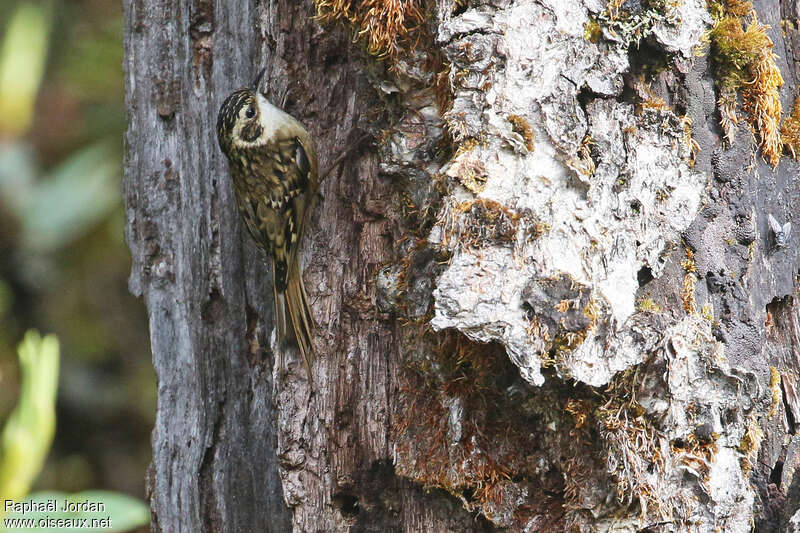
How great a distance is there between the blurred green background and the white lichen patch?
2076 millimetres

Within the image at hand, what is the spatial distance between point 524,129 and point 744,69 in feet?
2.07

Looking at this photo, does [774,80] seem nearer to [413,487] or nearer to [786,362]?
[786,362]

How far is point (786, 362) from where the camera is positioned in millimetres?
1905

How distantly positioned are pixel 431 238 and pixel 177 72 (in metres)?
1.29

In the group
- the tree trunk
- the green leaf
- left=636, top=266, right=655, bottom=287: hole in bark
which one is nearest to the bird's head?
the tree trunk

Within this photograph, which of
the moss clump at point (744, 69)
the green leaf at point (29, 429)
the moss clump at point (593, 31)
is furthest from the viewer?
the moss clump at point (744, 69)

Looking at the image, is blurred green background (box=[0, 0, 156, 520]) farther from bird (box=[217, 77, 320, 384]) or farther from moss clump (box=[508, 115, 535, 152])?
moss clump (box=[508, 115, 535, 152])

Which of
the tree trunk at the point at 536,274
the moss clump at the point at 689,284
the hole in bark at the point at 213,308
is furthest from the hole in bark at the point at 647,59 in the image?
the hole in bark at the point at 213,308

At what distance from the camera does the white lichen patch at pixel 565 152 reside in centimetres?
163

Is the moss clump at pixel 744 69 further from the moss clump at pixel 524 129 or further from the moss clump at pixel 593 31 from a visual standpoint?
the moss clump at pixel 524 129

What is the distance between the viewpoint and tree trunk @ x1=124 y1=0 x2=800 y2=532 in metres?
1.64

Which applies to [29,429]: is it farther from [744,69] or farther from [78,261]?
[78,261]

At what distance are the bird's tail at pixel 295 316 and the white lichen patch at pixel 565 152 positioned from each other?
61 centimetres

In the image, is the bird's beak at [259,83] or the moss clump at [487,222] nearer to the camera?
the moss clump at [487,222]
